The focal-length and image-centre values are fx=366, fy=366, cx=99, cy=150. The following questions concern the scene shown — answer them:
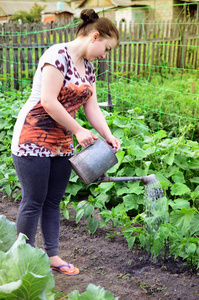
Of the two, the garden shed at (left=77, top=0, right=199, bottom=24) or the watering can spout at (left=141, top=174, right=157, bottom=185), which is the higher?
the garden shed at (left=77, top=0, right=199, bottom=24)

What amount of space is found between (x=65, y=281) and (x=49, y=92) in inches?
45.0

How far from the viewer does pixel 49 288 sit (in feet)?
3.43

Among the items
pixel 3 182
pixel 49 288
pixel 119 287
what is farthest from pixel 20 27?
pixel 49 288

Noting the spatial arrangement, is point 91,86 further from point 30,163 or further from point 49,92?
point 30,163

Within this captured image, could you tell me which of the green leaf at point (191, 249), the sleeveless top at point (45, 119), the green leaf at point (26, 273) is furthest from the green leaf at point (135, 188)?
the green leaf at point (26, 273)

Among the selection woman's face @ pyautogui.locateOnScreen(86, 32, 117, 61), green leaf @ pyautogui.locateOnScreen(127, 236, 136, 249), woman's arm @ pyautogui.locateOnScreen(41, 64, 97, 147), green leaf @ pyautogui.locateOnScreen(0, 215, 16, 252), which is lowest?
green leaf @ pyautogui.locateOnScreen(127, 236, 136, 249)

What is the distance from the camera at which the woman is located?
5.77 ft

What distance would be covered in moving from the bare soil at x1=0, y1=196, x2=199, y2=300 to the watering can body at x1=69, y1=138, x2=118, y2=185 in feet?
2.18

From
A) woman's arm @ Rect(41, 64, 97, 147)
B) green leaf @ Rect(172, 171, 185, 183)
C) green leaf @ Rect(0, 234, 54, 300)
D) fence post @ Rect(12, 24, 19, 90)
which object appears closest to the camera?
green leaf @ Rect(0, 234, 54, 300)

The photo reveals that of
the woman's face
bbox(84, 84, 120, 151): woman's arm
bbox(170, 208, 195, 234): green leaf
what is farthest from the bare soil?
the woman's face

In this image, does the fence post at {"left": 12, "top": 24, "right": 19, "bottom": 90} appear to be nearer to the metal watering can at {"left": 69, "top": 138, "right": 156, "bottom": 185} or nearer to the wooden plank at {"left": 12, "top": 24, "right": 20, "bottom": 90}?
the wooden plank at {"left": 12, "top": 24, "right": 20, "bottom": 90}

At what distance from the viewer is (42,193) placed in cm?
197

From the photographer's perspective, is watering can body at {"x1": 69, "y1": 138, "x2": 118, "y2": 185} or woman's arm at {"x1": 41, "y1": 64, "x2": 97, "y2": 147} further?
watering can body at {"x1": 69, "y1": 138, "x2": 118, "y2": 185}

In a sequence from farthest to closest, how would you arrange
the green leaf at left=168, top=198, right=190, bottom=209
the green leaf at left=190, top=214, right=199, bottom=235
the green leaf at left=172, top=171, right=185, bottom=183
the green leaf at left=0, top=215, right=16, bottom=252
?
1. the green leaf at left=172, top=171, right=185, bottom=183
2. the green leaf at left=168, top=198, right=190, bottom=209
3. the green leaf at left=190, top=214, right=199, bottom=235
4. the green leaf at left=0, top=215, right=16, bottom=252
